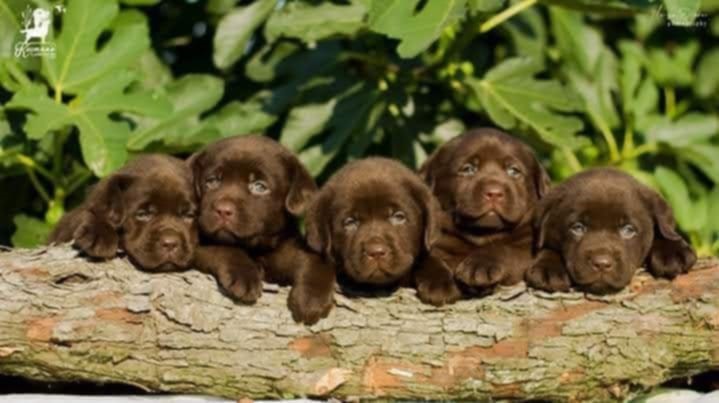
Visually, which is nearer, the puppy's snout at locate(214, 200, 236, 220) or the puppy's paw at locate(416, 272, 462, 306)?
the puppy's paw at locate(416, 272, 462, 306)

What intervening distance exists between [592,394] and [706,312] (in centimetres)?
55

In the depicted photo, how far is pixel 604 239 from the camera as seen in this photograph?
644cm

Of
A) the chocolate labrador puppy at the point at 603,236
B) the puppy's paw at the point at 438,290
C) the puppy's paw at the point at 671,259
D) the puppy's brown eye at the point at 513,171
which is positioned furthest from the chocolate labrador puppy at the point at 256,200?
the puppy's paw at the point at 671,259

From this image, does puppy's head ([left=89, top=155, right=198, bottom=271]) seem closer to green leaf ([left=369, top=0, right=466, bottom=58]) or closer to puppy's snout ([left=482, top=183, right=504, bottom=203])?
green leaf ([left=369, top=0, right=466, bottom=58])

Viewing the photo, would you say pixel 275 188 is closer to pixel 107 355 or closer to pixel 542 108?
pixel 107 355

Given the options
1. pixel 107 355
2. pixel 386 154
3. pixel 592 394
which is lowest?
pixel 386 154

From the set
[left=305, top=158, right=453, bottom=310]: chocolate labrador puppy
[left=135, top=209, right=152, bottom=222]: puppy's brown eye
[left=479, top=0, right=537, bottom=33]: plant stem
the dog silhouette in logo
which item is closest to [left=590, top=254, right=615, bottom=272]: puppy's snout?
[left=305, top=158, right=453, bottom=310]: chocolate labrador puppy

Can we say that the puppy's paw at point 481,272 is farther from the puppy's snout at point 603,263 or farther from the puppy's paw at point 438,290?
the puppy's snout at point 603,263

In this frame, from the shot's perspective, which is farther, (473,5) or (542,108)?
(542,108)

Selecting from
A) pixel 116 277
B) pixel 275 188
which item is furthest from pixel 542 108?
pixel 116 277

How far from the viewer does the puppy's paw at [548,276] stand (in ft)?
20.7

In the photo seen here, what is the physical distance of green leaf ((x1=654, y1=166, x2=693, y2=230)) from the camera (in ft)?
27.1

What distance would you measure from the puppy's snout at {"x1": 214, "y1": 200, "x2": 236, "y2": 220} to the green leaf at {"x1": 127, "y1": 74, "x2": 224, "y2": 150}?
1.26 meters

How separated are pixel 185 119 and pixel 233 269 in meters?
2.05
